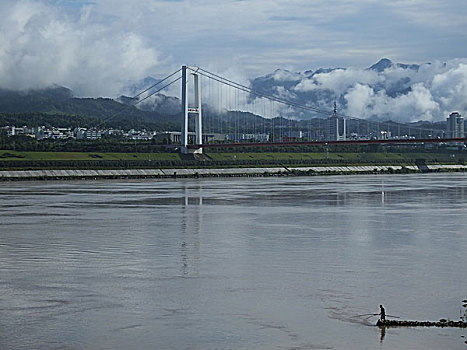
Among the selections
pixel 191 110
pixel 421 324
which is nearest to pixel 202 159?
pixel 191 110

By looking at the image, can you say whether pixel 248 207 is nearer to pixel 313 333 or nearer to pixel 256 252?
pixel 256 252

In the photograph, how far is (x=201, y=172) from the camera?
188 ft

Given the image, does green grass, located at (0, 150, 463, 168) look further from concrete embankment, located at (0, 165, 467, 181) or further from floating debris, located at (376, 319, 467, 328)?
floating debris, located at (376, 319, 467, 328)

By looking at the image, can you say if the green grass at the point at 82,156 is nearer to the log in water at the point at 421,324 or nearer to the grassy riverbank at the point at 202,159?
the grassy riverbank at the point at 202,159

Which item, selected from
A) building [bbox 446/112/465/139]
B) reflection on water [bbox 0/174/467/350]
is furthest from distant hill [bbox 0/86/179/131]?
reflection on water [bbox 0/174/467/350]

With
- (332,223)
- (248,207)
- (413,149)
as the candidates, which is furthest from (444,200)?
(413,149)

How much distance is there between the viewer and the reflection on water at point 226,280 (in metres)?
7.69

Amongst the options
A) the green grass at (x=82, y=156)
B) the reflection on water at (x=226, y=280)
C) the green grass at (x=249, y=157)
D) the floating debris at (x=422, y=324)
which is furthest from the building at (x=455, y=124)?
the floating debris at (x=422, y=324)

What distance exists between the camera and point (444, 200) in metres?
27.4

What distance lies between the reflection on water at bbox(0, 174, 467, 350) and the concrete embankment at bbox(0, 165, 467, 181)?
2905 centimetres

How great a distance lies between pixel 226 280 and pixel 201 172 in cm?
4695

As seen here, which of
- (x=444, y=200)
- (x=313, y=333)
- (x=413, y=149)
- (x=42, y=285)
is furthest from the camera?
(x=413, y=149)

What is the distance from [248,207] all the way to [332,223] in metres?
5.51

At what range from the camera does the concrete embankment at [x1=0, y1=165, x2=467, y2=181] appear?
48803mm
